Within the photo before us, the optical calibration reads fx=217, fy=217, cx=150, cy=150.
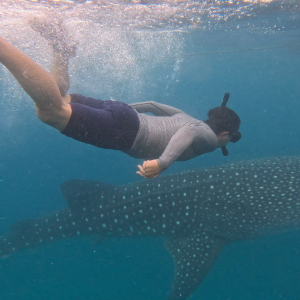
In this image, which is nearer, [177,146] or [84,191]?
[177,146]

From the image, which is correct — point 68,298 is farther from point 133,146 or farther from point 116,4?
point 116,4

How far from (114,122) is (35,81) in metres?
0.97

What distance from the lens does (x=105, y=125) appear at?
106 inches

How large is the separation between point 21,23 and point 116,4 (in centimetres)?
437

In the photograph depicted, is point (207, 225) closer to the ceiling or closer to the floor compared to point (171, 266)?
closer to the ceiling

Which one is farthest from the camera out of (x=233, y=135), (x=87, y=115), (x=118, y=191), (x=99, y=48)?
(x=99, y=48)

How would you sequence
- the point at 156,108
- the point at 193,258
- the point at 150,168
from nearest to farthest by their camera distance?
1. the point at 150,168
2. the point at 156,108
3. the point at 193,258

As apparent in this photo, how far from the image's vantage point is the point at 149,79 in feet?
211

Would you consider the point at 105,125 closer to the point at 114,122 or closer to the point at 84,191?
the point at 114,122

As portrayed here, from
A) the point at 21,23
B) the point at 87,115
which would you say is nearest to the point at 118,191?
the point at 87,115

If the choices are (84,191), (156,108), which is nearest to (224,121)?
(156,108)

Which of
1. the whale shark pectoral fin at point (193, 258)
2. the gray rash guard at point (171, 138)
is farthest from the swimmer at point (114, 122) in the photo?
the whale shark pectoral fin at point (193, 258)

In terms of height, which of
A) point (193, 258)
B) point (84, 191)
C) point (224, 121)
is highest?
point (224, 121)

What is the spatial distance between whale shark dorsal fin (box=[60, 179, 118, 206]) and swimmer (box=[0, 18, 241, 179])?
281 centimetres
